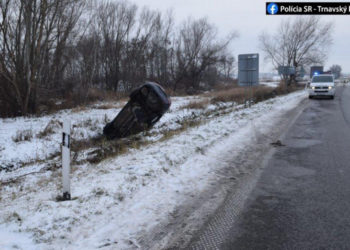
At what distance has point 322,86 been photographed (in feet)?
76.8

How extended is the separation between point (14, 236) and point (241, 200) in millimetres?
3029

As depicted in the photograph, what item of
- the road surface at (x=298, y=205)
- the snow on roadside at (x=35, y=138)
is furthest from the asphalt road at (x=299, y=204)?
the snow on roadside at (x=35, y=138)

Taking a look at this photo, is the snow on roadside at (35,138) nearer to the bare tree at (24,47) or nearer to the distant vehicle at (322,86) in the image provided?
the bare tree at (24,47)

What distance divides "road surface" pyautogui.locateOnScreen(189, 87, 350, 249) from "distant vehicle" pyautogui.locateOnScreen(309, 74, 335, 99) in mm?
17937

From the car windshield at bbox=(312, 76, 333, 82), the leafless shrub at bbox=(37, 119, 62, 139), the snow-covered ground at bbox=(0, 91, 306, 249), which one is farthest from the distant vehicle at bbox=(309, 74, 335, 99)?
the leafless shrub at bbox=(37, 119, 62, 139)

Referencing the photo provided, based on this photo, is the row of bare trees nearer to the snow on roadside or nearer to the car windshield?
the snow on roadside

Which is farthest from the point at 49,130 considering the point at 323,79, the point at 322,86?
the point at 323,79

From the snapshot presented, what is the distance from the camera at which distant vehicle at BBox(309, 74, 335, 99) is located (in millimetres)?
23203

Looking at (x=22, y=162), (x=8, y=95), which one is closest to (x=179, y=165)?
(x=22, y=162)

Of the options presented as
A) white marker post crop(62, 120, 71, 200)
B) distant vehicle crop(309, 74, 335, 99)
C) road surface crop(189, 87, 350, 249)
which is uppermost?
distant vehicle crop(309, 74, 335, 99)

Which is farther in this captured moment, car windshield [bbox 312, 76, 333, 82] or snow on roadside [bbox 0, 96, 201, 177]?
car windshield [bbox 312, 76, 333, 82]

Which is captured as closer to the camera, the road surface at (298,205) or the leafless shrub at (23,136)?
the road surface at (298,205)

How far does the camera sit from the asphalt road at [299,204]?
3180 millimetres

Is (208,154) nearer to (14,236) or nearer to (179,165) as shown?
(179,165)
